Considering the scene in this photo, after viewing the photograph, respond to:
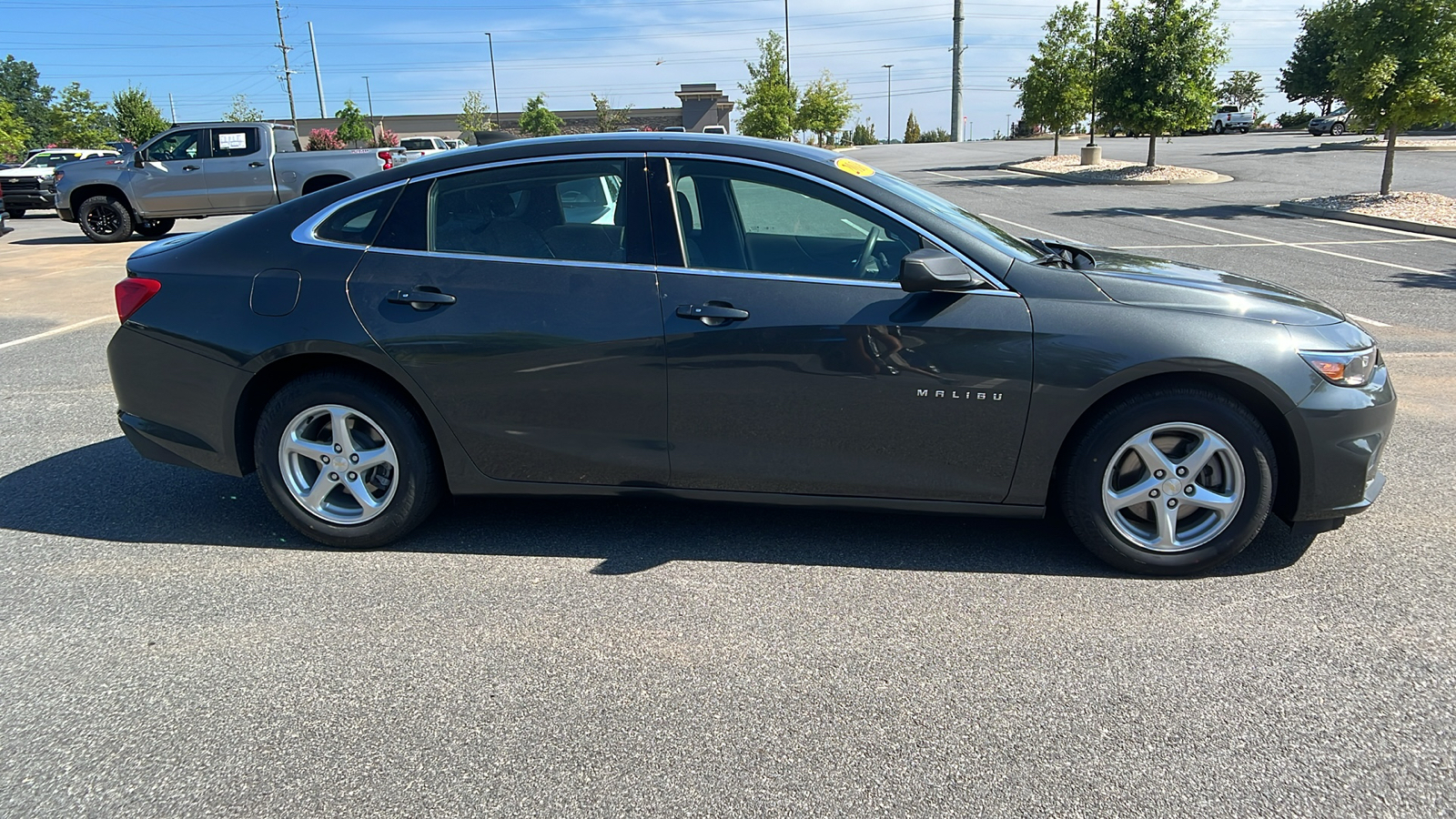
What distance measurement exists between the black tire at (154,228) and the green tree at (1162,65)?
891 inches

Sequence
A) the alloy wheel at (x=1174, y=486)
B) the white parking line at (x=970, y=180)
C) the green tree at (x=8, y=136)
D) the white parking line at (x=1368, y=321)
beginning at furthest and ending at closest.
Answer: the green tree at (x=8, y=136) < the white parking line at (x=970, y=180) < the white parking line at (x=1368, y=321) < the alloy wheel at (x=1174, y=486)

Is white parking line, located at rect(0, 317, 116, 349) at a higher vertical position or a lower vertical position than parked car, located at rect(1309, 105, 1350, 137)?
lower

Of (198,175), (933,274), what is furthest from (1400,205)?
(198,175)

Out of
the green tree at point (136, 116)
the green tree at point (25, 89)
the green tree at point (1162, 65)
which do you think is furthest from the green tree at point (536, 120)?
the green tree at point (25, 89)

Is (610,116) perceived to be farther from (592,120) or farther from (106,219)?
(106,219)

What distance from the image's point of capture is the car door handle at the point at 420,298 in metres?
3.88

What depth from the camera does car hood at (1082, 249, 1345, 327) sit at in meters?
3.64

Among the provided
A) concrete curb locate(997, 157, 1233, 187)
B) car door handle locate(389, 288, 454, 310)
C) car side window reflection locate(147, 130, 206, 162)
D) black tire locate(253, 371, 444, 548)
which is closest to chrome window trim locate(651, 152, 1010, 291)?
car door handle locate(389, 288, 454, 310)

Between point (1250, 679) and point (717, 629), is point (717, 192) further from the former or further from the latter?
point (1250, 679)

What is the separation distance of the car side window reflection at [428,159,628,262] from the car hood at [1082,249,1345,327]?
1975mm

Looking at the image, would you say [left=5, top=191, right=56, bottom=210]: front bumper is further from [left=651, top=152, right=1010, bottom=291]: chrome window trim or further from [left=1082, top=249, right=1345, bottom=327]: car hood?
[left=1082, top=249, right=1345, bottom=327]: car hood

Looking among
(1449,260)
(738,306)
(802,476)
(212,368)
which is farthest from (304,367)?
(1449,260)

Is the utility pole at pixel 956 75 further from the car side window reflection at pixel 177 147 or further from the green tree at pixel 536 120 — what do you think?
the car side window reflection at pixel 177 147

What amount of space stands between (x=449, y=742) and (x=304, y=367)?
1.97m
